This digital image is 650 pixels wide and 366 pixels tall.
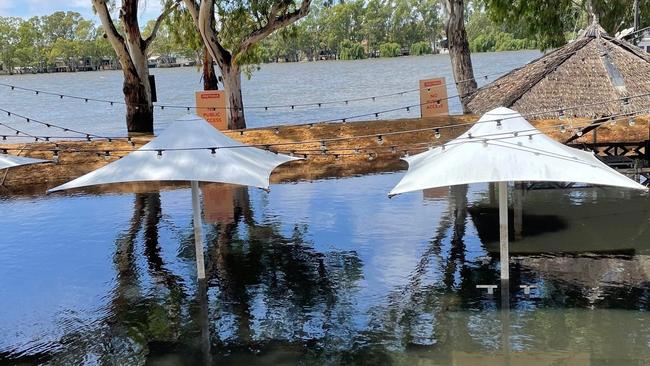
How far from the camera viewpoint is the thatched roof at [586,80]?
12.6 meters

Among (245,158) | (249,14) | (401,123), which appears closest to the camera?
(245,158)

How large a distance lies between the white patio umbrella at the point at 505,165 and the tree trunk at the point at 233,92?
1546 centimetres

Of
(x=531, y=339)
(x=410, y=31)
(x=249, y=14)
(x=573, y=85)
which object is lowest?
(x=531, y=339)

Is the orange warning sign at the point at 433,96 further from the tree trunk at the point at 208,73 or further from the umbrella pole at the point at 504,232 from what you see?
the umbrella pole at the point at 504,232

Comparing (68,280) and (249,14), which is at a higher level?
(249,14)

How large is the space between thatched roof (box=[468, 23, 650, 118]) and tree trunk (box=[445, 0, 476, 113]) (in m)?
10.2

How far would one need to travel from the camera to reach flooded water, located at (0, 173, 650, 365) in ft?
26.6

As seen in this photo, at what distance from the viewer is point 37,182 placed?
63.0ft

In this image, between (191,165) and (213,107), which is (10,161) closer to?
(191,165)

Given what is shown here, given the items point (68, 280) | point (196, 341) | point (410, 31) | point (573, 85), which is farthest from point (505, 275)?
point (410, 31)

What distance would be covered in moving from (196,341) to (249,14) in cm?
1991

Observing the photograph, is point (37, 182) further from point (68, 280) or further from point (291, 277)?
point (291, 277)

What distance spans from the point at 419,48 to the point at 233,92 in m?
106

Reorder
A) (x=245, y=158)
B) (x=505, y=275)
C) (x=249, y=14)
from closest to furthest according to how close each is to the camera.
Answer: (x=505, y=275)
(x=245, y=158)
(x=249, y=14)
